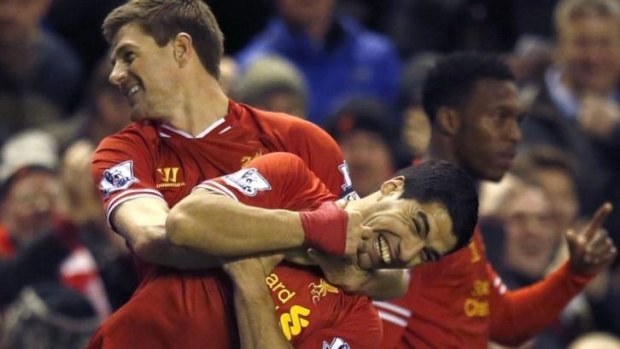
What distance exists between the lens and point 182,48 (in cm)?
566

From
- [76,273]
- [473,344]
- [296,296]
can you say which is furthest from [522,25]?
[296,296]

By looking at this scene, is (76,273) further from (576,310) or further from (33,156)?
(576,310)

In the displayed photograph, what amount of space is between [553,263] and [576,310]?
269mm

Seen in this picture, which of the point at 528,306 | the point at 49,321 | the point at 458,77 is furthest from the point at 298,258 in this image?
the point at 49,321

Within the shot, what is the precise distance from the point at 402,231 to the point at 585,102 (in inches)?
205

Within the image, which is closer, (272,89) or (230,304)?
(230,304)

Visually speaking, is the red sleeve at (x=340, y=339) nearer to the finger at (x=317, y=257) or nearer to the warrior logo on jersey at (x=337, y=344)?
the warrior logo on jersey at (x=337, y=344)

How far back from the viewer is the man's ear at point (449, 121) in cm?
681

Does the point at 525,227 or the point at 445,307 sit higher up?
the point at 445,307

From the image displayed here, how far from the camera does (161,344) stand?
5379mm

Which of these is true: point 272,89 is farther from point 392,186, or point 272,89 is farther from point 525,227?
point 392,186

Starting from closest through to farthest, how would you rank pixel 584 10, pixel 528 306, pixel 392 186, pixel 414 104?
pixel 392 186 < pixel 528 306 < pixel 584 10 < pixel 414 104

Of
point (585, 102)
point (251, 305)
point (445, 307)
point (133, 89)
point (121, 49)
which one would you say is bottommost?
point (585, 102)

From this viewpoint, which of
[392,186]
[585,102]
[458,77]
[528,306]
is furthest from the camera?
[585,102]
